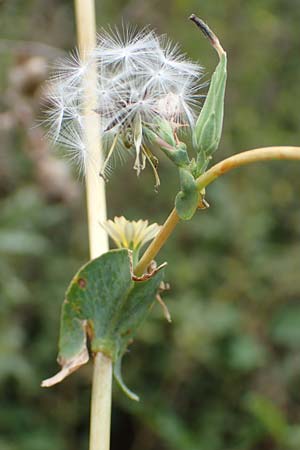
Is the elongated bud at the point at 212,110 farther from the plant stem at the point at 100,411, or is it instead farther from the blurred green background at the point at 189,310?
the blurred green background at the point at 189,310

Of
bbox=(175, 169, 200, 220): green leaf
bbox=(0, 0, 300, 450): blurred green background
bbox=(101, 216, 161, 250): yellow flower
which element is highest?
bbox=(0, 0, 300, 450): blurred green background

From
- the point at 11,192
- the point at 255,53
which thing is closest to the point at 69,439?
the point at 11,192

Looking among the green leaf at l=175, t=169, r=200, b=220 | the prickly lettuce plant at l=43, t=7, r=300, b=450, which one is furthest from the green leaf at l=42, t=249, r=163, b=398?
the green leaf at l=175, t=169, r=200, b=220

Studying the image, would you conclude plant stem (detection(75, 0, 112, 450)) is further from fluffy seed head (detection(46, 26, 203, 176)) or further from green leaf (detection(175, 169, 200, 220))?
green leaf (detection(175, 169, 200, 220))

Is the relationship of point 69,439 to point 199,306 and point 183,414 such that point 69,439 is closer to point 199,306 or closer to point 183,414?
point 183,414

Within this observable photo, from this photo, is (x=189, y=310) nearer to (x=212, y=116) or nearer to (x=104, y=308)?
(x=104, y=308)

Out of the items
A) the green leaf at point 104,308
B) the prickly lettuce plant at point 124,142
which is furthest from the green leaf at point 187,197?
the green leaf at point 104,308
